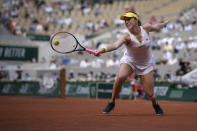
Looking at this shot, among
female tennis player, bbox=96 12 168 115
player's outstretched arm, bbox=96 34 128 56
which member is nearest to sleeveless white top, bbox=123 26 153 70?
female tennis player, bbox=96 12 168 115

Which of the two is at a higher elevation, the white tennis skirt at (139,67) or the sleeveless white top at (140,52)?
the sleeveless white top at (140,52)

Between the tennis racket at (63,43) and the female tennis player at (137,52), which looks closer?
the female tennis player at (137,52)

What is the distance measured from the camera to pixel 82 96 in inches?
1036

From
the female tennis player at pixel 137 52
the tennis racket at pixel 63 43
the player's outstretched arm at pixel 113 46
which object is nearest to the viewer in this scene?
the player's outstretched arm at pixel 113 46

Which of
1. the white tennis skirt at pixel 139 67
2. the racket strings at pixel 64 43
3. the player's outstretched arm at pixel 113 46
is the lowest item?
the white tennis skirt at pixel 139 67

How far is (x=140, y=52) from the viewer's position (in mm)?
10297

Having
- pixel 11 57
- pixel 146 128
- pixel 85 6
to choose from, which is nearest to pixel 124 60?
pixel 146 128

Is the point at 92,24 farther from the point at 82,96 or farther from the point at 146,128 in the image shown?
the point at 146,128

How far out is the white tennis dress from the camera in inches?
399

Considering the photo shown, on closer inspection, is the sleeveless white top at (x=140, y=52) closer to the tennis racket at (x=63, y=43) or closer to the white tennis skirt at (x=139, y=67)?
the white tennis skirt at (x=139, y=67)

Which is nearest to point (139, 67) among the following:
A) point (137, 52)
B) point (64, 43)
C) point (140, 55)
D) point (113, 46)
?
point (140, 55)

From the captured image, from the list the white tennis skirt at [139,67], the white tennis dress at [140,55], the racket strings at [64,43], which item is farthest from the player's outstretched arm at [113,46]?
the racket strings at [64,43]

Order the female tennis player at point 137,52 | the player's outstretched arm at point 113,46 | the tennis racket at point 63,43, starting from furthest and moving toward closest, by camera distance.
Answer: the tennis racket at point 63,43
the female tennis player at point 137,52
the player's outstretched arm at point 113,46

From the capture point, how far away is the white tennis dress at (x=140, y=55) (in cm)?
1014
